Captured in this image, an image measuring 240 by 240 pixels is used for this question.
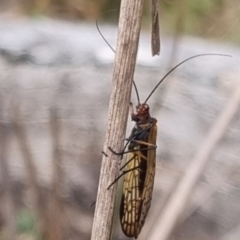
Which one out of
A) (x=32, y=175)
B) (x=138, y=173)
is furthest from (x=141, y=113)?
(x=32, y=175)

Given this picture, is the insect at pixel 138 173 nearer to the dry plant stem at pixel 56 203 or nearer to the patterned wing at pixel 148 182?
the patterned wing at pixel 148 182

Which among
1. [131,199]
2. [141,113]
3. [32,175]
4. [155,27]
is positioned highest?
[155,27]

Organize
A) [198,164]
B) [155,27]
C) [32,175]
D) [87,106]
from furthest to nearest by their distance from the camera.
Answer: [87,106] < [32,175] < [198,164] < [155,27]

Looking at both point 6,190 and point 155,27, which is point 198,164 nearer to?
point 155,27

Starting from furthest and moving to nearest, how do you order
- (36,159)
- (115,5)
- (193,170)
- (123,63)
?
(36,159), (115,5), (193,170), (123,63)

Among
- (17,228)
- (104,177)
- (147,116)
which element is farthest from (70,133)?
(104,177)

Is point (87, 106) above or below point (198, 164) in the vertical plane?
below

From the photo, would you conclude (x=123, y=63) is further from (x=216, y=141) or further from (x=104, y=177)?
(x=216, y=141)
